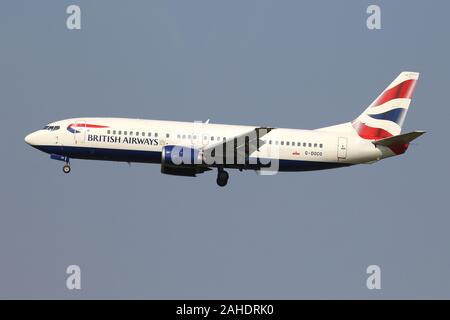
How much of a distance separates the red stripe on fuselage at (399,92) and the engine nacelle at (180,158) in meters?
14.3

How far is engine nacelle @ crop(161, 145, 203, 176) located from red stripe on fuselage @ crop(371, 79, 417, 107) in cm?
1425

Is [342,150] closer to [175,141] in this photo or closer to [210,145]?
[210,145]

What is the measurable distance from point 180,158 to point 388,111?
16.2 metres

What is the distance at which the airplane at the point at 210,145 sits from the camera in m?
85.6

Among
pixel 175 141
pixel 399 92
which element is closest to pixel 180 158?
pixel 175 141

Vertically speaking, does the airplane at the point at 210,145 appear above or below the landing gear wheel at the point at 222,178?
above

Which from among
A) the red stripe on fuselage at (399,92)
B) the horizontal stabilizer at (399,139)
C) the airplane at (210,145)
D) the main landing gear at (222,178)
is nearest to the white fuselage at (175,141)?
the airplane at (210,145)

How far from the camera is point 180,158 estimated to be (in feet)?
278

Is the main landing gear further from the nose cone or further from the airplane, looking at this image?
the nose cone

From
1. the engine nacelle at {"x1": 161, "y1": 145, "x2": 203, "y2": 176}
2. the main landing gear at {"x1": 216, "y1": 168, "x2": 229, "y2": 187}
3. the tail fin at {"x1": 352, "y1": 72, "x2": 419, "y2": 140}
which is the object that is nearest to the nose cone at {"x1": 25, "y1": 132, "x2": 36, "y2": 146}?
the engine nacelle at {"x1": 161, "y1": 145, "x2": 203, "y2": 176}

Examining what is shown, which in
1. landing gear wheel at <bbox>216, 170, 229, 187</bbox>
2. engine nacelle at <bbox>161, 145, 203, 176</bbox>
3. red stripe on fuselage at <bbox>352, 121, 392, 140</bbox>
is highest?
red stripe on fuselage at <bbox>352, 121, 392, 140</bbox>

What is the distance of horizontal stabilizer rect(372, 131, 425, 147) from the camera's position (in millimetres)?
84625

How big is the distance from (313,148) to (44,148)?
61.4 feet

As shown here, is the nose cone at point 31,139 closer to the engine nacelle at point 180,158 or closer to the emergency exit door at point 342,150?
the engine nacelle at point 180,158
